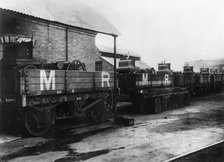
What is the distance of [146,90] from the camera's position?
13289 mm

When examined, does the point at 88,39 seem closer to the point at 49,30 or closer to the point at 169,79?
the point at 49,30

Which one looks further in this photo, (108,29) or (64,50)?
(108,29)

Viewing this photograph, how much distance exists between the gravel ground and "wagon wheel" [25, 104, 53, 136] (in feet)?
1.73

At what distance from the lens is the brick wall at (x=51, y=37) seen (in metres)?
14.4

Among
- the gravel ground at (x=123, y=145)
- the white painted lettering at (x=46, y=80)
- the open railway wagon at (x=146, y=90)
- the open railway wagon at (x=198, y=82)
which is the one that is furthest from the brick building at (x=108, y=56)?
the white painted lettering at (x=46, y=80)

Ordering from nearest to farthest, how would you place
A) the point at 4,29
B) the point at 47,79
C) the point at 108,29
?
1. the point at 47,79
2. the point at 4,29
3. the point at 108,29

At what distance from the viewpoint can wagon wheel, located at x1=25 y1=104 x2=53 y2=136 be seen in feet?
25.6

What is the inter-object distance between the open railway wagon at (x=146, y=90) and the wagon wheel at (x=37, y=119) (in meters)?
5.84

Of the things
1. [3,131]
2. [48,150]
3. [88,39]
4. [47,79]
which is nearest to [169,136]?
[48,150]

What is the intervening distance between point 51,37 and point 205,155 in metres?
13.7

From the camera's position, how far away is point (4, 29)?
45.9 ft

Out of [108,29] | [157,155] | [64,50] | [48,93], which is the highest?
[108,29]

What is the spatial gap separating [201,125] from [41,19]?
11.8 metres

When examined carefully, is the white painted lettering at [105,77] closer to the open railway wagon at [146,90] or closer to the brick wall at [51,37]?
the open railway wagon at [146,90]
